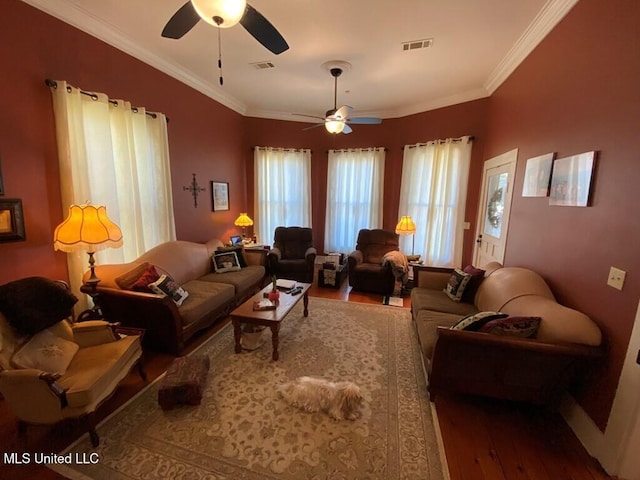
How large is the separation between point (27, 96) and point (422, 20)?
341cm

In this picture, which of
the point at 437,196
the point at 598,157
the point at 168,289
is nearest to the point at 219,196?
the point at 168,289

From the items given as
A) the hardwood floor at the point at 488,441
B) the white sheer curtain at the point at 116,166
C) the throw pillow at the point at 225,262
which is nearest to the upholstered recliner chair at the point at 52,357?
the hardwood floor at the point at 488,441

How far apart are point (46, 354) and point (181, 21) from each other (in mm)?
2287

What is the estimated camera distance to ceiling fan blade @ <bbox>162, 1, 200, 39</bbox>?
5.48ft

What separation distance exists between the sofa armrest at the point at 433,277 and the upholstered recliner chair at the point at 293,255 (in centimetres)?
170

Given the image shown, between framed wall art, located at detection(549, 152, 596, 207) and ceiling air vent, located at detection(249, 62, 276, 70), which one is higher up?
ceiling air vent, located at detection(249, 62, 276, 70)

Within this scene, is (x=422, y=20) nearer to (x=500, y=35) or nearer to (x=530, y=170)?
(x=500, y=35)

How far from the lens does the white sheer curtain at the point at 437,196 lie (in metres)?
4.40

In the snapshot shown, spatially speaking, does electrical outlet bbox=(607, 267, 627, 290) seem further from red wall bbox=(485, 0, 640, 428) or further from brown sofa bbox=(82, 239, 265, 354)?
brown sofa bbox=(82, 239, 265, 354)

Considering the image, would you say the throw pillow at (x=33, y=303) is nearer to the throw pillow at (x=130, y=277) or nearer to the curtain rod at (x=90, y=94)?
the throw pillow at (x=130, y=277)

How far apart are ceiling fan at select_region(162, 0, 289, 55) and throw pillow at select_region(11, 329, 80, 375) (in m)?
2.17

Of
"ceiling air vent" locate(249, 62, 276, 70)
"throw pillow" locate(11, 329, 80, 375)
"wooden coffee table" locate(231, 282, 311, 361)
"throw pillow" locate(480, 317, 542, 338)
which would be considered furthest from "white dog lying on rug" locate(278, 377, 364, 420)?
"ceiling air vent" locate(249, 62, 276, 70)

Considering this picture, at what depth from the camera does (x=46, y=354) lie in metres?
1.74

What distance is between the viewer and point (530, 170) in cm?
270
